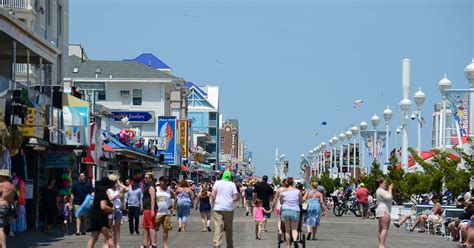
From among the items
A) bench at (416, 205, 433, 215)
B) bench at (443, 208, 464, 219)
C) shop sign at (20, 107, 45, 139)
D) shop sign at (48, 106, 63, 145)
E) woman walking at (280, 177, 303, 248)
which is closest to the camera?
woman walking at (280, 177, 303, 248)

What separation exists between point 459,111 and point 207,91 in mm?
147225

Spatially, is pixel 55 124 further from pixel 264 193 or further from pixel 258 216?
pixel 258 216

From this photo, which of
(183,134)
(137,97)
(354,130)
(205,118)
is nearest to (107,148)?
(354,130)

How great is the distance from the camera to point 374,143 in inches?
2709

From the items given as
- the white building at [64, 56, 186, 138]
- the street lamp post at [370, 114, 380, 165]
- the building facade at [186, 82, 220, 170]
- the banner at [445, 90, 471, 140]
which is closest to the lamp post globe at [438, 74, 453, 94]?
the banner at [445, 90, 471, 140]

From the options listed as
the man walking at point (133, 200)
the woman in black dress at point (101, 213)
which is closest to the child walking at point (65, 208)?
the man walking at point (133, 200)

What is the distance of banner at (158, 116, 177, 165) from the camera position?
74850 millimetres

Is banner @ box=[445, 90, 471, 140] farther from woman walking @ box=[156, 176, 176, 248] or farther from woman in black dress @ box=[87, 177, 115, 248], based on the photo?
woman in black dress @ box=[87, 177, 115, 248]

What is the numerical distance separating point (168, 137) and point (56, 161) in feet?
139

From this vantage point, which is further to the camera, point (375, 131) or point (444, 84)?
point (375, 131)

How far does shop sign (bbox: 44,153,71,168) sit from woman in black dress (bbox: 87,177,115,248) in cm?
1581

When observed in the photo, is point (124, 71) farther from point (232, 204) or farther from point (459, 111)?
point (232, 204)

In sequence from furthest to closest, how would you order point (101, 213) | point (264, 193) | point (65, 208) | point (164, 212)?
point (65, 208), point (264, 193), point (164, 212), point (101, 213)

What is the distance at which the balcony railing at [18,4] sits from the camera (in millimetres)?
42000
